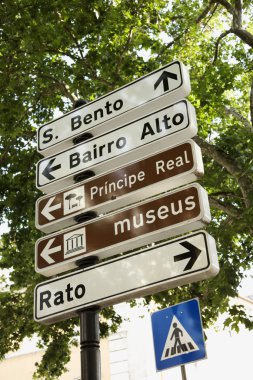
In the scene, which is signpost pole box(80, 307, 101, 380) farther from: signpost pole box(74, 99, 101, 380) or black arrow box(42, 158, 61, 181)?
black arrow box(42, 158, 61, 181)

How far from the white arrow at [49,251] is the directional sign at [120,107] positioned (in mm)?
794

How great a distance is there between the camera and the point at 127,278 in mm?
2598

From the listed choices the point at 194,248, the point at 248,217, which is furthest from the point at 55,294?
the point at 248,217

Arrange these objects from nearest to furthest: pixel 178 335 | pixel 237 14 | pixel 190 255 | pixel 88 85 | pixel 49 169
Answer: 1. pixel 190 255
2. pixel 49 169
3. pixel 178 335
4. pixel 88 85
5. pixel 237 14

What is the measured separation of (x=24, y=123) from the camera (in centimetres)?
994

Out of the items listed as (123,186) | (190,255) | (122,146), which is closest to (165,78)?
(122,146)

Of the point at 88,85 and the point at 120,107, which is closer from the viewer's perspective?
the point at 120,107

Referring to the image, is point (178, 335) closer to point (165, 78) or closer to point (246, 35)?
point (165, 78)

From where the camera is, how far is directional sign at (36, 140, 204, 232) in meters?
2.80

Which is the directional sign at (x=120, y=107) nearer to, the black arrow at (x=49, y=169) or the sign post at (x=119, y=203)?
the sign post at (x=119, y=203)

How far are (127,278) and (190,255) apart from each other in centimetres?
38

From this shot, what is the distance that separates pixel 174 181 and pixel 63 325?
847 cm

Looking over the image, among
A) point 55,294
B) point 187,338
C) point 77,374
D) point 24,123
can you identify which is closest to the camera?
Result: point 55,294

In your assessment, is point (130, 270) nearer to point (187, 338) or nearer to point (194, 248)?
point (194, 248)
